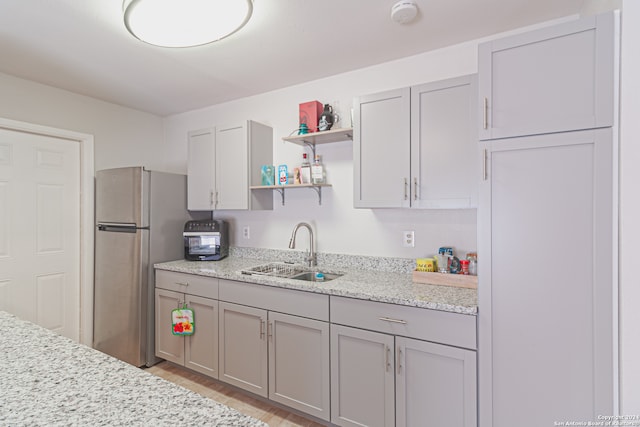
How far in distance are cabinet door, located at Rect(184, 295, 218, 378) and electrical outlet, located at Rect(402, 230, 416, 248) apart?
142cm

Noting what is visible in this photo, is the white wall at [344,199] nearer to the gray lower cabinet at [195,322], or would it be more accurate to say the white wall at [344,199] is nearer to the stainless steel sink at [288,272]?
the stainless steel sink at [288,272]

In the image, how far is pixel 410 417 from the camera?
1633 mm

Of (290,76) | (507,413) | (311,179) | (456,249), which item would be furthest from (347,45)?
(507,413)

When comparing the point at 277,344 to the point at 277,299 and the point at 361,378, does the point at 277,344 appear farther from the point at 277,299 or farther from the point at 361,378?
the point at 361,378

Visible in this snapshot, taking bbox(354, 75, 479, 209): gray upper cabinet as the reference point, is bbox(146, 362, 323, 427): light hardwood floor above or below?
below

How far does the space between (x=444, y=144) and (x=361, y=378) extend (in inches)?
54.6

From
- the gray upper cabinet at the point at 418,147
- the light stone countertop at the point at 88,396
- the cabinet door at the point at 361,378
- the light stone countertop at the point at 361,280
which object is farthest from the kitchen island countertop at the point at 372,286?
the light stone countertop at the point at 88,396

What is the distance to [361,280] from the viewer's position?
206cm

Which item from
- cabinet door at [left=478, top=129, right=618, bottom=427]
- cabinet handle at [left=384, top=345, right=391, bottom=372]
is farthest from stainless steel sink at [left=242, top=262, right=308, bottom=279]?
cabinet door at [left=478, top=129, right=618, bottom=427]

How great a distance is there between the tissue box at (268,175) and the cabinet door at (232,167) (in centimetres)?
14

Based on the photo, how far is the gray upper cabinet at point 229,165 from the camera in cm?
266

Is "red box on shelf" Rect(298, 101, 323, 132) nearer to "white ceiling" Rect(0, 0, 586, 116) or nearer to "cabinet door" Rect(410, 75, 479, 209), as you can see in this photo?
"white ceiling" Rect(0, 0, 586, 116)

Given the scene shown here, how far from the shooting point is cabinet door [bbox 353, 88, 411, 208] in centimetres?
197
